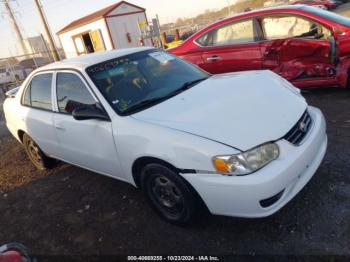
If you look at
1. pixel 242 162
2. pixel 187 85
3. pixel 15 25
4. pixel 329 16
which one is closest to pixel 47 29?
pixel 329 16

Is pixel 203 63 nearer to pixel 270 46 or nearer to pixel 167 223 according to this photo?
pixel 270 46

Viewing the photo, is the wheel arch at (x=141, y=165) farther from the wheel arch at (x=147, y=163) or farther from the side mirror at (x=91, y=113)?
the side mirror at (x=91, y=113)

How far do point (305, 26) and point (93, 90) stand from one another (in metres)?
3.96

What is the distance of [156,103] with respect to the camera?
3.34 m

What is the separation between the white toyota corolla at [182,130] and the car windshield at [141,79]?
0.04 ft

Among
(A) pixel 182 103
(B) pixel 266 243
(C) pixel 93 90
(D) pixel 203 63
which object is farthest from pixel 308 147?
(D) pixel 203 63

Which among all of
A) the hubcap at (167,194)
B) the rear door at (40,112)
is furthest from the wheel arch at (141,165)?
the rear door at (40,112)

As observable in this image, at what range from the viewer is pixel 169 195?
3102 mm

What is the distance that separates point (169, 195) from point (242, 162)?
0.87m

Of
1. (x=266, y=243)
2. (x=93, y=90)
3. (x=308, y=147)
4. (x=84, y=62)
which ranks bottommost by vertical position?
(x=266, y=243)

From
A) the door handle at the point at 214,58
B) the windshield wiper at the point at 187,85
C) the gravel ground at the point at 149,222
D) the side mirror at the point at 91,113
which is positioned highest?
the side mirror at the point at 91,113

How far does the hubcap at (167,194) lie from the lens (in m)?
3.01

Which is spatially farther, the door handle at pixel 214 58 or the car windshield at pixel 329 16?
the door handle at pixel 214 58

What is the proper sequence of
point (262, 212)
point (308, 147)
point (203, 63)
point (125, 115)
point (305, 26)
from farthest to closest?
point (203, 63), point (305, 26), point (125, 115), point (308, 147), point (262, 212)
